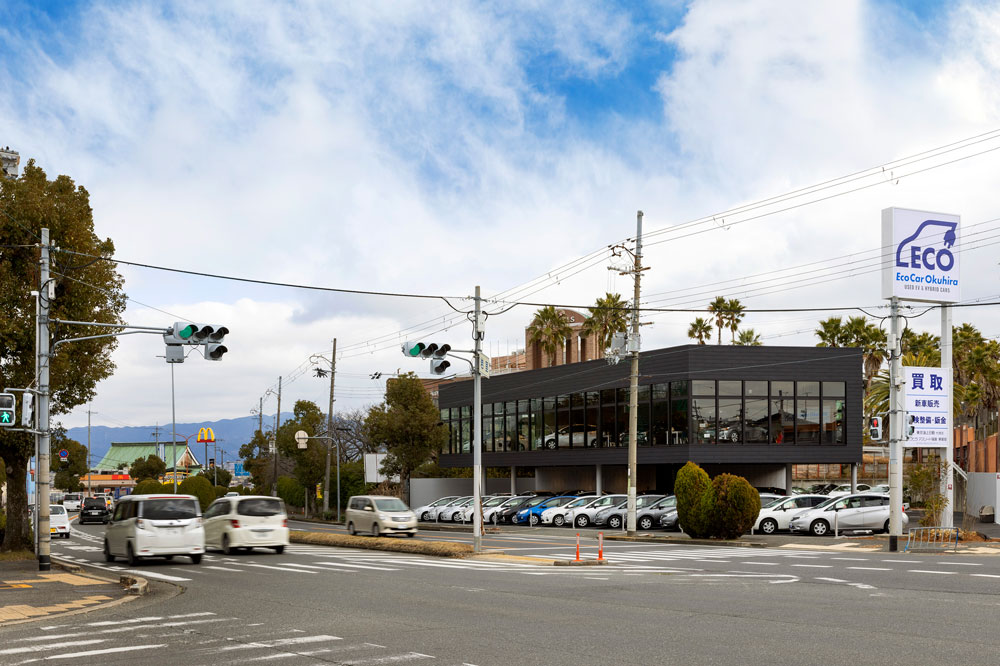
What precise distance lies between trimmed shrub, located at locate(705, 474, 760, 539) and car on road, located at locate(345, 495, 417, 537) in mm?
11126

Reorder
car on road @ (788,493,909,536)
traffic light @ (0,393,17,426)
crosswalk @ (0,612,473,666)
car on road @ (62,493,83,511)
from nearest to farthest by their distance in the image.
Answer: crosswalk @ (0,612,473,666), traffic light @ (0,393,17,426), car on road @ (788,493,909,536), car on road @ (62,493,83,511)

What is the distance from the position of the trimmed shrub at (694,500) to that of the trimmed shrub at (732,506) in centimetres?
29

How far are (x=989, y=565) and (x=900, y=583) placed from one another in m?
5.71

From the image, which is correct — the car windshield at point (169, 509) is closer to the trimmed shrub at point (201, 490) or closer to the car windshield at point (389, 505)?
the car windshield at point (389, 505)

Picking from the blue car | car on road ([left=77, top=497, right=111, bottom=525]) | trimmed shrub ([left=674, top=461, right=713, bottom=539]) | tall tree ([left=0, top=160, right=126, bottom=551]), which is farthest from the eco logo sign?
car on road ([left=77, top=497, right=111, bottom=525])

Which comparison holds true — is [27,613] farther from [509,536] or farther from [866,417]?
[866,417]

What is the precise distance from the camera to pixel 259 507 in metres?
28.8

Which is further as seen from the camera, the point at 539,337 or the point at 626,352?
the point at 539,337

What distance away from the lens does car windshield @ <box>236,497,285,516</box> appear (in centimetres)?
2859

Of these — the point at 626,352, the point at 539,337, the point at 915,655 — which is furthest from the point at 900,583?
the point at 539,337

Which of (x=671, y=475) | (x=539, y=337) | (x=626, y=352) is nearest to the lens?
(x=626, y=352)

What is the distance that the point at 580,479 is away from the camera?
6219 centimetres

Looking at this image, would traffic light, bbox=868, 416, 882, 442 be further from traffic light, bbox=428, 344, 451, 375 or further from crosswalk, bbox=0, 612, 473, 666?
crosswalk, bbox=0, 612, 473, 666

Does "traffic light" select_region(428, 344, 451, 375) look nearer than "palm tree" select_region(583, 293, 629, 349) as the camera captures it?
Yes
